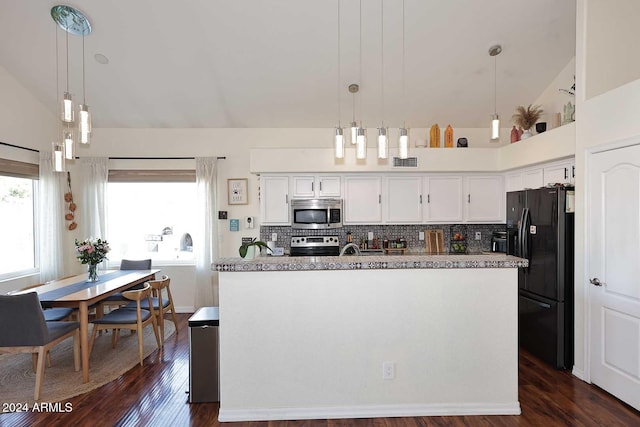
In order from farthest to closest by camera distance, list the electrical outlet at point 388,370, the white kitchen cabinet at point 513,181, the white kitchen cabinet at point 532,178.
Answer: the white kitchen cabinet at point 513,181, the white kitchen cabinet at point 532,178, the electrical outlet at point 388,370

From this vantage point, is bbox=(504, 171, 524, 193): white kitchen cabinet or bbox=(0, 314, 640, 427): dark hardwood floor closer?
bbox=(0, 314, 640, 427): dark hardwood floor

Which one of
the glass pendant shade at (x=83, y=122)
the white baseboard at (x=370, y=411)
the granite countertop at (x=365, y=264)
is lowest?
the white baseboard at (x=370, y=411)

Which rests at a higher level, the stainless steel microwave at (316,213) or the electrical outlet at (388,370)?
the stainless steel microwave at (316,213)

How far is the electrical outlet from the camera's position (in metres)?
2.46

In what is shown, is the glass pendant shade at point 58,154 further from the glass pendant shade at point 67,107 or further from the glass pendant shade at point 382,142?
the glass pendant shade at point 382,142

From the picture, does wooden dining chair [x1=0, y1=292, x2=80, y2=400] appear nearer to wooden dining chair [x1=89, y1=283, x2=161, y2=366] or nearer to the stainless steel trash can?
wooden dining chair [x1=89, y1=283, x2=161, y2=366]

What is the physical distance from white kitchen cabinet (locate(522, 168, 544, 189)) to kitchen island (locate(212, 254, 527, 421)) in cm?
214

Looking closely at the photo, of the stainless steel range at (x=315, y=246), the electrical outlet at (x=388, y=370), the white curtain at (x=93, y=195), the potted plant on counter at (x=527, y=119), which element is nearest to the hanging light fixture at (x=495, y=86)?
the potted plant on counter at (x=527, y=119)

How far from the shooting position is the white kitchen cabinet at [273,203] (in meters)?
4.82

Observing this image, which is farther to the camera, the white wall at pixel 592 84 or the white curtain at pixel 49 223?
the white curtain at pixel 49 223

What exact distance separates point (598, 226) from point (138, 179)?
222 inches

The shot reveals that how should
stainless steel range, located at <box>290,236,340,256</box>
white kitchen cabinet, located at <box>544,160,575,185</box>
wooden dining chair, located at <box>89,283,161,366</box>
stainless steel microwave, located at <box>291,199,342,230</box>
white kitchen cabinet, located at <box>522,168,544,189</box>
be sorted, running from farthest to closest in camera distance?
stainless steel range, located at <box>290,236,340,256</box> < stainless steel microwave, located at <box>291,199,342,230</box> < white kitchen cabinet, located at <box>522,168,544,189</box> < white kitchen cabinet, located at <box>544,160,575,185</box> < wooden dining chair, located at <box>89,283,161,366</box>

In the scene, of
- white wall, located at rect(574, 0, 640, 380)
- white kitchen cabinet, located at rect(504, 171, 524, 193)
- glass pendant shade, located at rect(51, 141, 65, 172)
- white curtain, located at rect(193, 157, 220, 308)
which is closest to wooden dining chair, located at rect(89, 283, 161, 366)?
glass pendant shade, located at rect(51, 141, 65, 172)

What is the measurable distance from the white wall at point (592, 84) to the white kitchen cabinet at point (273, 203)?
130 inches
